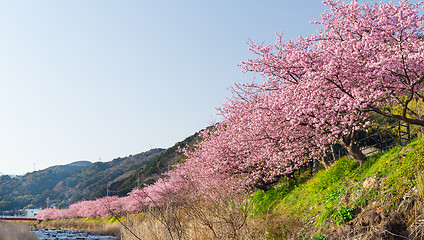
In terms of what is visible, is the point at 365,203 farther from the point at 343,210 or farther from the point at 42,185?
the point at 42,185

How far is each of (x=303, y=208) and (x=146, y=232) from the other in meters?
5.96

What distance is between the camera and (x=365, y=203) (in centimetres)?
802

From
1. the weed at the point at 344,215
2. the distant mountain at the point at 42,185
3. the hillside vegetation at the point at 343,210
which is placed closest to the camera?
the hillside vegetation at the point at 343,210

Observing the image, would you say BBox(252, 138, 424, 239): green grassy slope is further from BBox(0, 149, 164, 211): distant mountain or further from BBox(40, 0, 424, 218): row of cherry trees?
BBox(0, 149, 164, 211): distant mountain

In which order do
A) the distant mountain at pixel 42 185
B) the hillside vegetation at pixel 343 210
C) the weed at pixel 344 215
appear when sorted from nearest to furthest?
the hillside vegetation at pixel 343 210, the weed at pixel 344 215, the distant mountain at pixel 42 185

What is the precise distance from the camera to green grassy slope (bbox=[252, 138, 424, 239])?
6.66 m

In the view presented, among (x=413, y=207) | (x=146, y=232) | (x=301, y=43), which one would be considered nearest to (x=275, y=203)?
(x=146, y=232)

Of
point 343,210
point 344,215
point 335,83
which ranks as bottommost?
point 344,215

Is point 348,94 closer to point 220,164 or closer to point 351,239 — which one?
point 351,239

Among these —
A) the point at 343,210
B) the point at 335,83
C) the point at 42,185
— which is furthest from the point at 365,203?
the point at 42,185

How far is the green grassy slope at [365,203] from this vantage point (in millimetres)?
6656

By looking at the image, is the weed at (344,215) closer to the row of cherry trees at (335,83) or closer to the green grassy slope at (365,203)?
the green grassy slope at (365,203)

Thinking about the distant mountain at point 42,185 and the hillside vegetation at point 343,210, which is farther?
the distant mountain at point 42,185

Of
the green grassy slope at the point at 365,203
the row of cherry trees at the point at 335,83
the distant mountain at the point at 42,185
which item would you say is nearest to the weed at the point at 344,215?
the green grassy slope at the point at 365,203
